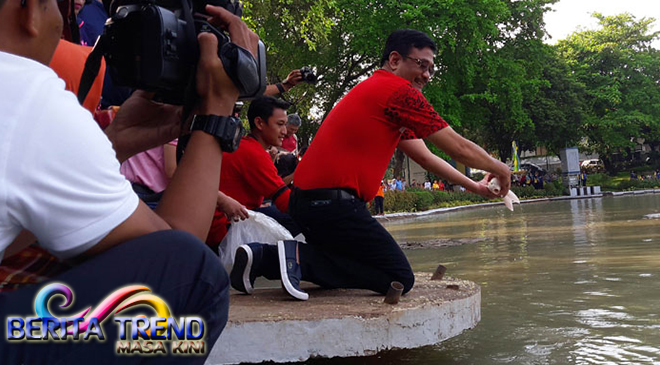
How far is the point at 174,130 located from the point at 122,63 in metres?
0.40

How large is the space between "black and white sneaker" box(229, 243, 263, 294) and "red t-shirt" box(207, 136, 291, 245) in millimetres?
759

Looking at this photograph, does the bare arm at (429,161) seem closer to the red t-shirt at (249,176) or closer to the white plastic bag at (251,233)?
the red t-shirt at (249,176)

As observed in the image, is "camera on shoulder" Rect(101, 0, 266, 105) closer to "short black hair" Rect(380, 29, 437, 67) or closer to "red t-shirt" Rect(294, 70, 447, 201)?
"red t-shirt" Rect(294, 70, 447, 201)

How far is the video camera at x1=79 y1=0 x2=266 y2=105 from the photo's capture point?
1.79m

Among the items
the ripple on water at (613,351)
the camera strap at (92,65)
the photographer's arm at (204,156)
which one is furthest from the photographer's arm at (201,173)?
the ripple on water at (613,351)

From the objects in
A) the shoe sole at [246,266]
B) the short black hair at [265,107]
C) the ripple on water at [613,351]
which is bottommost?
the ripple on water at [613,351]

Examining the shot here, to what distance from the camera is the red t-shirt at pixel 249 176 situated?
Result: 4.91 meters

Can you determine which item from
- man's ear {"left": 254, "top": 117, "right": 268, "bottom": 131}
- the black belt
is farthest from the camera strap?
man's ear {"left": 254, "top": 117, "right": 268, "bottom": 131}

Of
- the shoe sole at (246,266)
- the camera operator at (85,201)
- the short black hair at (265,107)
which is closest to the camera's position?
the camera operator at (85,201)

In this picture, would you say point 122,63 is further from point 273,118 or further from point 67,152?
point 273,118

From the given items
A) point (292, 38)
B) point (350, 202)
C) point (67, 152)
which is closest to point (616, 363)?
point (350, 202)

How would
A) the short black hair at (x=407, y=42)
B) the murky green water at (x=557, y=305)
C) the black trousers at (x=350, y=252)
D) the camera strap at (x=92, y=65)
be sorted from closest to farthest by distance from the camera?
the camera strap at (x=92, y=65) < the murky green water at (x=557, y=305) < the black trousers at (x=350, y=252) < the short black hair at (x=407, y=42)

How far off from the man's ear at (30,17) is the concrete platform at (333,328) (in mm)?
1941

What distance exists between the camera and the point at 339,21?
29453mm
